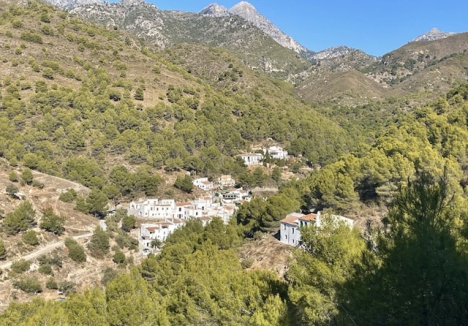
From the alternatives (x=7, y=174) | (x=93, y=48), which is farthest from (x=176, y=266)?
(x=93, y=48)

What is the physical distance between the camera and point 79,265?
3167cm

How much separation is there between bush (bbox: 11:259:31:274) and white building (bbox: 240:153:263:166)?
38706mm

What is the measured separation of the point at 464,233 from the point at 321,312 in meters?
3.60

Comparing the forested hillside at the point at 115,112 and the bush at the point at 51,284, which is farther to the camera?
the forested hillside at the point at 115,112

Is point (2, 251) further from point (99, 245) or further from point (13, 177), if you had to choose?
point (13, 177)

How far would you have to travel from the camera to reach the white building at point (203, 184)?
5384 cm

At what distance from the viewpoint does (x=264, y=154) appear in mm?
66625

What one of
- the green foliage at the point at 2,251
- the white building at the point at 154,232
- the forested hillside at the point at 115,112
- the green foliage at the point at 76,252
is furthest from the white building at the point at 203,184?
A: the green foliage at the point at 2,251

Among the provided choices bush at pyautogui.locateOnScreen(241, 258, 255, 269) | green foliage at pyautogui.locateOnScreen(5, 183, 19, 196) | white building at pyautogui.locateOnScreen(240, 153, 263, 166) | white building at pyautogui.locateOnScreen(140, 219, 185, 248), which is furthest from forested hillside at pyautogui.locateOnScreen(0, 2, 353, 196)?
bush at pyautogui.locateOnScreen(241, 258, 255, 269)

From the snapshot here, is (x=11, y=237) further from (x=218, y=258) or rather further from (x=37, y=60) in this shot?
(x=37, y=60)

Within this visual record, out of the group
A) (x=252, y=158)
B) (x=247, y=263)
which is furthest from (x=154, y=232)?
(x=252, y=158)

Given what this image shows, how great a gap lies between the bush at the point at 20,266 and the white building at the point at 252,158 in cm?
3871

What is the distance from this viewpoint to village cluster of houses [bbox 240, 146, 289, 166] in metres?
63.1

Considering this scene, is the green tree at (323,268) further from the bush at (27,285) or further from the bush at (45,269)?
the bush at (45,269)
